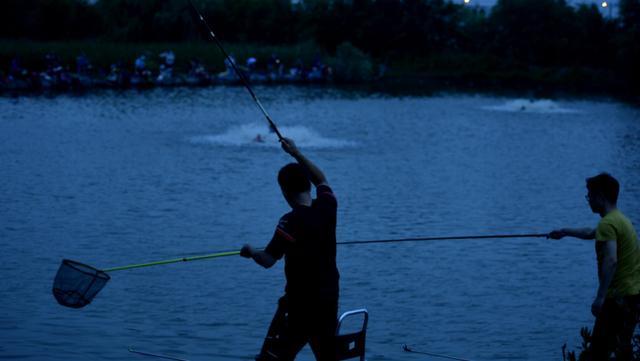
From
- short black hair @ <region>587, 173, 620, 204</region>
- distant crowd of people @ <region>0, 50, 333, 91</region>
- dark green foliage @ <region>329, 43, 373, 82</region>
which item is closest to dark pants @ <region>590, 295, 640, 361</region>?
short black hair @ <region>587, 173, 620, 204</region>

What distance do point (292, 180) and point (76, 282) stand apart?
1749 millimetres

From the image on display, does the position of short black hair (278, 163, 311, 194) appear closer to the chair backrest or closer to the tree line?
the chair backrest

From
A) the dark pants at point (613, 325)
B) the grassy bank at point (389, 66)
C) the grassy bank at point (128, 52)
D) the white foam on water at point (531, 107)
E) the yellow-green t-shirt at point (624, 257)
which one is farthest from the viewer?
the grassy bank at point (389, 66)

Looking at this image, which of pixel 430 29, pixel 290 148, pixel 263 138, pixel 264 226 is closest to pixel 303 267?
pixel 290 148

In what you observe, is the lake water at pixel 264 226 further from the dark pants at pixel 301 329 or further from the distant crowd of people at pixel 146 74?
the distant crowd of people at pixel 146 74

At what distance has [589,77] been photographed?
82.3 metres

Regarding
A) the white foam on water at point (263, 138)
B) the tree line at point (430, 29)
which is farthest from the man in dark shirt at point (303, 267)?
the tree line at point (430, 29)

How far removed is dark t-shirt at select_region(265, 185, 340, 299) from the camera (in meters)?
6.10

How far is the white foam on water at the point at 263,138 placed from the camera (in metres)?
30.9

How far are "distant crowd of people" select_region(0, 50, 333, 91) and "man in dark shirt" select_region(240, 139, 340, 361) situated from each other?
45260 millimetres

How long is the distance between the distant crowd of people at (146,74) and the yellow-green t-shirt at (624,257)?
45.0 m

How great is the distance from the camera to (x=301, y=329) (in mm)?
6270

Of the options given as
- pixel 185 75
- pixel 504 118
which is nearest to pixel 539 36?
pixel 185 75

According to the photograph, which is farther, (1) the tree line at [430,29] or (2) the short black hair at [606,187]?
(1) the tree line at [430,29]
